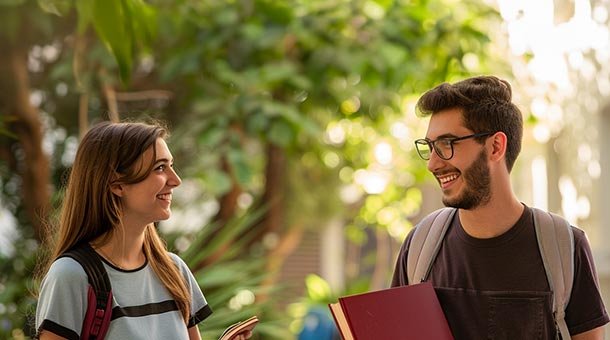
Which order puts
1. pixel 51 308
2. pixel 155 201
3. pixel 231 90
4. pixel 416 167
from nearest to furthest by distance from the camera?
pixel 51 308 → pixel 155 201 → pixel 231 90 → pixel 416 167

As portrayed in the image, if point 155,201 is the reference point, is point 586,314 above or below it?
below

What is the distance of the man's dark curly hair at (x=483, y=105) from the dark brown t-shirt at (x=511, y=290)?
0.22 meters

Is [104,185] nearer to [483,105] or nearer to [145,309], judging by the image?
[145,309]

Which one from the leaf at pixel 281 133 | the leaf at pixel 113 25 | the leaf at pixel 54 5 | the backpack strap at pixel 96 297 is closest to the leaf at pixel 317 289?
the leaf at pixel 281 133

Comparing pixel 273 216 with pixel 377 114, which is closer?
pixel 377 114

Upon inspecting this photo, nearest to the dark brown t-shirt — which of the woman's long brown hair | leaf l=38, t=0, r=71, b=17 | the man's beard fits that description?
the man's beard

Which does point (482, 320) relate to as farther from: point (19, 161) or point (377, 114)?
point (19, 161)

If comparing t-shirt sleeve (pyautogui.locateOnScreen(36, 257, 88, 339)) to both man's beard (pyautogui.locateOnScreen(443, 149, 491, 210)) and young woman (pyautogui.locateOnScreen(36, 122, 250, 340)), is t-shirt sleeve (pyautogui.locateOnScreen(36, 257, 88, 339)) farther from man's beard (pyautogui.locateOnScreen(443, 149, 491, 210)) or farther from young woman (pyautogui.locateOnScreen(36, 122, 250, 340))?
man's beard (pyautogui.locateOnScreen(443, 149, 491, 210))

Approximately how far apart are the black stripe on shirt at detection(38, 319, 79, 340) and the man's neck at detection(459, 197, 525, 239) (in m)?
1.08

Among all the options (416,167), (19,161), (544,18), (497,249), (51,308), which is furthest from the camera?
(416,167)

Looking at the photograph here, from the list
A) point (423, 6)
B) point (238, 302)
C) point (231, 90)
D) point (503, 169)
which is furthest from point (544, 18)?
point (503, 169)

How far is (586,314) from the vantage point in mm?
2838

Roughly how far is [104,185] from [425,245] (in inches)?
35.4

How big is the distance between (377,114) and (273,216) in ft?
3.91
